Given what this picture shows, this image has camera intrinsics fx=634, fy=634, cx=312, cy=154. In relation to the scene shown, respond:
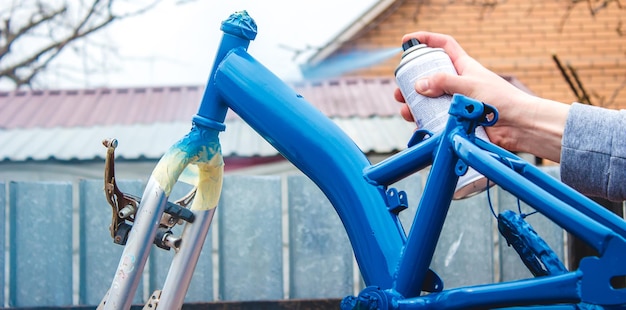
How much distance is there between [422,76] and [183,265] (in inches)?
27.0

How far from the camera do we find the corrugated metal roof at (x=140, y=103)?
23.4 feet

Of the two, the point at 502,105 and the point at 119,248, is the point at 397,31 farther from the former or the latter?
the point at 502,105

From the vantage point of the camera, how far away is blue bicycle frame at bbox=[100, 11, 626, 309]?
3.28ft

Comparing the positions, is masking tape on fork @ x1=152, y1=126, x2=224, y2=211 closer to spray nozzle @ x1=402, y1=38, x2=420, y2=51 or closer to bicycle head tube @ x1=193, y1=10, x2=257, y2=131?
bicycle head tube @ x1=193, y1=10, x2=257, y2=131

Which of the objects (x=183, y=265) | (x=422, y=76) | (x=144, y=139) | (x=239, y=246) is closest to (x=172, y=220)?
(x=183, y=265)

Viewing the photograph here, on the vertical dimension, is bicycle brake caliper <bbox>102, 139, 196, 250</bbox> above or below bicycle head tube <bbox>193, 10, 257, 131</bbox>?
below

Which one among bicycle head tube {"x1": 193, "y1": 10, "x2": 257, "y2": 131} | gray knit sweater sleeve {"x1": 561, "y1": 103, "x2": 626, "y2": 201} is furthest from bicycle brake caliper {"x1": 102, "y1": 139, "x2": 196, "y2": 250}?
gray knit sweater sleeve {"x1": 561, "y1": 103, "x2": 626, "y2": 201}

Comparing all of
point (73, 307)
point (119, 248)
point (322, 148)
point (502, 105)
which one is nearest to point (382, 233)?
point (322, 148)

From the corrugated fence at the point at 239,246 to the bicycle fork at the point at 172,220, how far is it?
5.68 ft

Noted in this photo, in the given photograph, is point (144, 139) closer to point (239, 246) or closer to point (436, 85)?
point (239, 246)

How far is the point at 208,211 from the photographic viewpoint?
1.44m

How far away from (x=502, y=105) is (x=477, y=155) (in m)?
0.57

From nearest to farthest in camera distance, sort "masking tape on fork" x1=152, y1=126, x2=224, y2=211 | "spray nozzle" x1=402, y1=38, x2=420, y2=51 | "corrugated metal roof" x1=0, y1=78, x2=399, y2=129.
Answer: "masking tape on fork" x1=152, y1=126, x2=224, y2=211, "spray nozzle" x1=402, y1=38, x2=420, y2=51, "corrugated metal roof" x1=0, y1=78, x2=399, y2=129

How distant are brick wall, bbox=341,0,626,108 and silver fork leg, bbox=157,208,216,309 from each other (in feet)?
29.3
